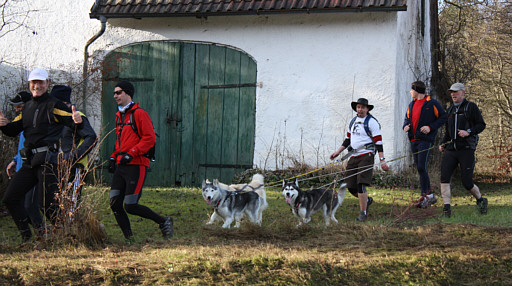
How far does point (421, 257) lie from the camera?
5449 millimetres

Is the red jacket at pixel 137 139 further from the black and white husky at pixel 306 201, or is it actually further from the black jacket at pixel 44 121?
the black and white husky at pixel 306 201

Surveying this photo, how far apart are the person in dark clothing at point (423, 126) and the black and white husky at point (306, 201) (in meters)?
1.94

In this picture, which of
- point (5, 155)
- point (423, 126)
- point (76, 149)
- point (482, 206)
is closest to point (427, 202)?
point (482, 206)

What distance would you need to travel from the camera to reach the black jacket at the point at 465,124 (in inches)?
336

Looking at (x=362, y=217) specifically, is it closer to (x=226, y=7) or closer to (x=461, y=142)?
(x=461, y=142)

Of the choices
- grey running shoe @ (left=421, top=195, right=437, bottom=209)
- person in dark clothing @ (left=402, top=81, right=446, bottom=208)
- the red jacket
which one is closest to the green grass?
the red jacket

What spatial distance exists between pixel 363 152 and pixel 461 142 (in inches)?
58.3

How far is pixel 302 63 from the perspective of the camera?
13.0 metres

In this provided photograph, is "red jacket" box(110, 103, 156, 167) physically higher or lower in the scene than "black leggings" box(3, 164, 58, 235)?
higher

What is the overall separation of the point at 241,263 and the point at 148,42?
9.72m

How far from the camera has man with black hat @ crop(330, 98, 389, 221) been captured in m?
8.45

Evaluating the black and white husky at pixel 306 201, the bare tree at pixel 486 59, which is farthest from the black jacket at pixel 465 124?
the bare tree at pixel 486 59

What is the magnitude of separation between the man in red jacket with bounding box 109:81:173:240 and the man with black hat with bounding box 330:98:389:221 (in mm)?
3116

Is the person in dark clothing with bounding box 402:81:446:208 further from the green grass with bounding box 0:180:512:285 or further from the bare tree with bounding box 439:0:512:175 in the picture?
the bare tree with bounding box 439:0:512:175
